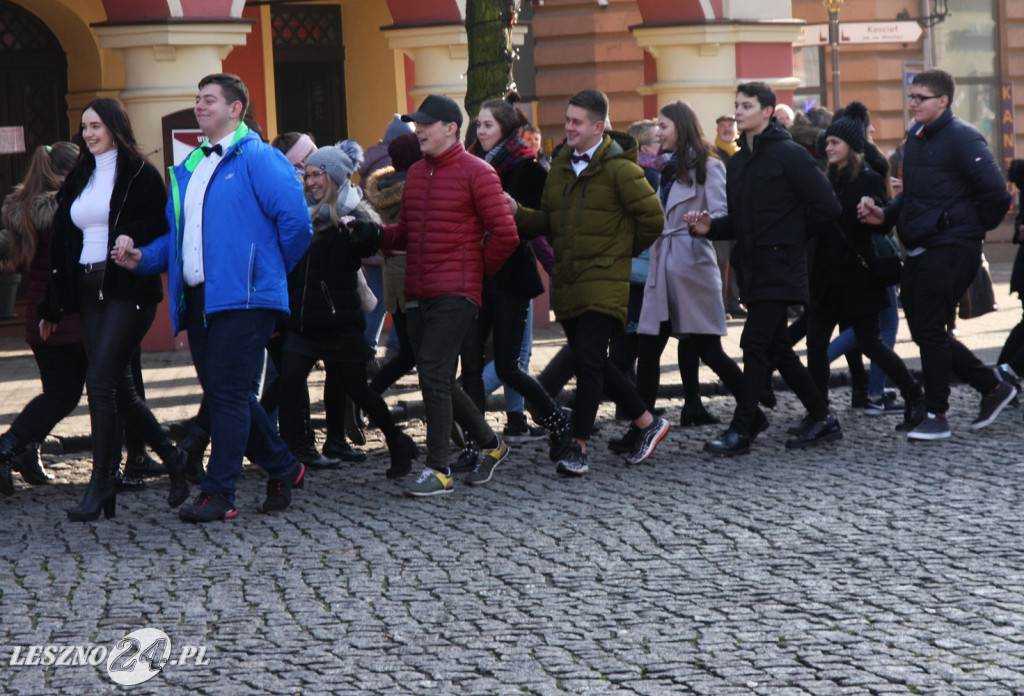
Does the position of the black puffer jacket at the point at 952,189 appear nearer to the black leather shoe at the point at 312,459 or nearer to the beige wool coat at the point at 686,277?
the beige wool coat at the point at 686,277

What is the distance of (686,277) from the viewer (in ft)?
30.3

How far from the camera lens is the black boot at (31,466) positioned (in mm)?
8305

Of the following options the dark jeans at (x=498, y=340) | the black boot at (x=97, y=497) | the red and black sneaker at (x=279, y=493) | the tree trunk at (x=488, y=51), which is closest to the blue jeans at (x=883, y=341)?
the dark jeans at (x=498, y=340)

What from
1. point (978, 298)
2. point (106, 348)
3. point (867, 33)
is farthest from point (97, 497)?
point (867, 33)

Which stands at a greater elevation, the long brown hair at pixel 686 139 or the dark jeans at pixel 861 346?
the long brown hair at pixel 686 139

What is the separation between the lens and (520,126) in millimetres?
8539

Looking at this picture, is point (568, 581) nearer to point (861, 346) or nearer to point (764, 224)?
point (764, 224)

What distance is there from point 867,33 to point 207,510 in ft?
57.9

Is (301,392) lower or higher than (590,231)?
lower

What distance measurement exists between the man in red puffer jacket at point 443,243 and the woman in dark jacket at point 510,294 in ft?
1.61

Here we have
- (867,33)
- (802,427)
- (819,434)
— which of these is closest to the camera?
(819,434)

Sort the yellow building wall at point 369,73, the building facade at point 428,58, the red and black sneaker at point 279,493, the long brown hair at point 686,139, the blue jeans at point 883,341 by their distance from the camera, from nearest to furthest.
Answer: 1. the red and black sneaker at point 279,493
2. the long brown hair at point 686,139
3. the blue jeans at point 883,341
4. the building facade at point 428,58
5. the yellow building wall at point 369,73

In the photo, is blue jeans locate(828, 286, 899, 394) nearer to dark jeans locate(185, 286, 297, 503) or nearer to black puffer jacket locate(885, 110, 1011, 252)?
black puffer jacket locate(885, 110, 1011, 252)

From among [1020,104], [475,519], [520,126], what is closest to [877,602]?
[475,519]
